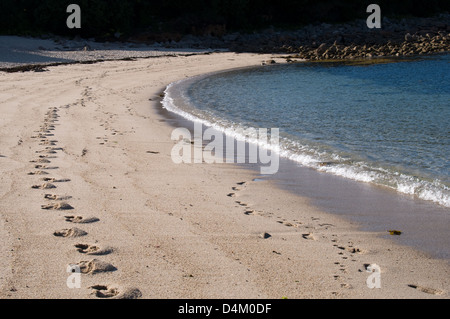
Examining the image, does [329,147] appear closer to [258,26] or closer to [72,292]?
[72,292]

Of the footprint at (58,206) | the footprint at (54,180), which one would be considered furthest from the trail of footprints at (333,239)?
the footprint at (54,180)

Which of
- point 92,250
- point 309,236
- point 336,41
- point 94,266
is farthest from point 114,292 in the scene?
point 336,41

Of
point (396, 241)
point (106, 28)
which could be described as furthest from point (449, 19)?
point (396, 241)

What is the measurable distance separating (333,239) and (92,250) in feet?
6.71

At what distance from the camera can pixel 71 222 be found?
191 inches

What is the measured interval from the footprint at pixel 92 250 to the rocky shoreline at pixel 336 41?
2821 centimetres

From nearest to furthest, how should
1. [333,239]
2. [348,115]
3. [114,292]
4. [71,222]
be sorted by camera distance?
[114,292]
[333,239]
[71,222]
[348,115]

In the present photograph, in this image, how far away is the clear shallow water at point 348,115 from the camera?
7262 mm

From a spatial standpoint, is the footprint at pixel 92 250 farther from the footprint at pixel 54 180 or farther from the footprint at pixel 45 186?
the footprint at pixel 54 180

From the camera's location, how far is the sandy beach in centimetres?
371

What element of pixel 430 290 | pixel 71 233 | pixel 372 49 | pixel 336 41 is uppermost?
pixel 336 41

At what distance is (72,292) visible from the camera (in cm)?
356

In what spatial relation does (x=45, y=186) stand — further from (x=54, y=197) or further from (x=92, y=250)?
(x=92, y=250)
